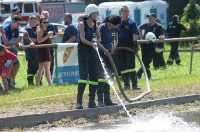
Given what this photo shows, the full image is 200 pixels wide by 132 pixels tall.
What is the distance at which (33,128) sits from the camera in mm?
11094

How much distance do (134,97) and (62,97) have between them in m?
1.49

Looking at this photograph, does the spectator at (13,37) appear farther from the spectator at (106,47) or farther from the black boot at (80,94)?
the black boot at (80,94)

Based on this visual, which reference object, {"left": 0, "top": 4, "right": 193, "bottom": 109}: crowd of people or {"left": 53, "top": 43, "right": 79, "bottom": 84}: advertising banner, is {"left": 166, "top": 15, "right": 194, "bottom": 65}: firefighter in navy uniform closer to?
{"left": 0, "top": 4, "right": 193, "bottom": 109}: crowd of people

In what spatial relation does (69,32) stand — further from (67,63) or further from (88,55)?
(88,55)

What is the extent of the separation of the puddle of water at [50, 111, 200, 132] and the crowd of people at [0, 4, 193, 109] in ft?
3.13

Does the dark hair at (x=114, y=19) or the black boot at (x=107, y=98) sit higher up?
the dark hair at (x=114, y=19)

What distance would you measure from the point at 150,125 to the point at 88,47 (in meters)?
2.00

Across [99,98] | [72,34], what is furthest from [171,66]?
[99,98]

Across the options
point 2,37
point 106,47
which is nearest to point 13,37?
point 2,37

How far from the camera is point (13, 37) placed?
1550 cm

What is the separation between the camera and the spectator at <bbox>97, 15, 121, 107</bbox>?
41.2 ft

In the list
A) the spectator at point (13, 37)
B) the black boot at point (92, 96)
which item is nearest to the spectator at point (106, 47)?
the black boot at point (92, 96)

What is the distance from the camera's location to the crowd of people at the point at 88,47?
12.0 metres

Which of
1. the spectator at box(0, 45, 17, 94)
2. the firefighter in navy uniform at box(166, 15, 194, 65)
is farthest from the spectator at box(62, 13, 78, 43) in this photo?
the firefighter in navy uniform at box(166, 15, 194, 65)
